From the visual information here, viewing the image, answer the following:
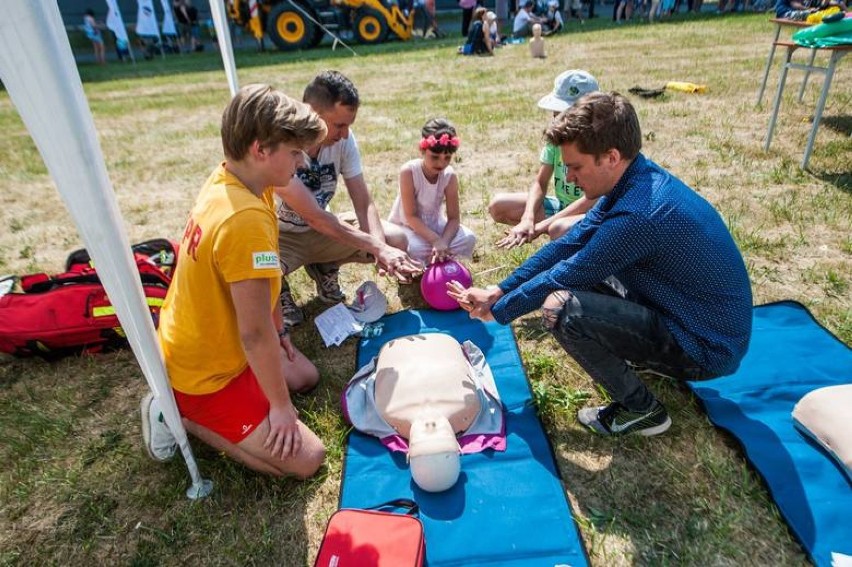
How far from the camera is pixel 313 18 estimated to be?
1459cm

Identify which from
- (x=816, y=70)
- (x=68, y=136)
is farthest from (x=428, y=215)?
(x=816, y=70)

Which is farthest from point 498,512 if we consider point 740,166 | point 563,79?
point 740,166

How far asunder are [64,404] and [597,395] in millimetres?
2874

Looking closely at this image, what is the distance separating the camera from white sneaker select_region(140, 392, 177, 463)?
89.5 inches

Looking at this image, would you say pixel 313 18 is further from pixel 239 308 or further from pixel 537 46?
pixel 239 308

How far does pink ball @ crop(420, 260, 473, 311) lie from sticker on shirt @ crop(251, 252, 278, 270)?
1.61 meters

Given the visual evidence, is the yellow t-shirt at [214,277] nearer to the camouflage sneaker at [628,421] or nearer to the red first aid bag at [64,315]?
the red first aid bag at [64,315]

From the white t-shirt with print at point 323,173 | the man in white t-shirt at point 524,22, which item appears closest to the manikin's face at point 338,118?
the white t-shirt with print at point 323,173

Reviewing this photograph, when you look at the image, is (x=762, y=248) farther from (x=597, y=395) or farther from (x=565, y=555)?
(x=565, y=555)

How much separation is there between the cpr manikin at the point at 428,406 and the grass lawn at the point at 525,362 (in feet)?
0.69

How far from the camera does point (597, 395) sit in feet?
8.88

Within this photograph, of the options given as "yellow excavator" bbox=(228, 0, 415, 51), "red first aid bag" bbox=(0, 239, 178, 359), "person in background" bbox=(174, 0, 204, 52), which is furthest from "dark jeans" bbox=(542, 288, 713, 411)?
"person in background" bbox=(174, 0, 204, 52)

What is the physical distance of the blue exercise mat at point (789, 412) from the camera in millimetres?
1976

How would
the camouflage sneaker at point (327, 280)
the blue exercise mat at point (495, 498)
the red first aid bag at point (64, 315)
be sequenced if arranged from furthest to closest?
1. the camouflage sneaker at point (327, 280)
2. the red first aid bag at point (64, 315)
3. the blue exercise mat at point (495, 498)
